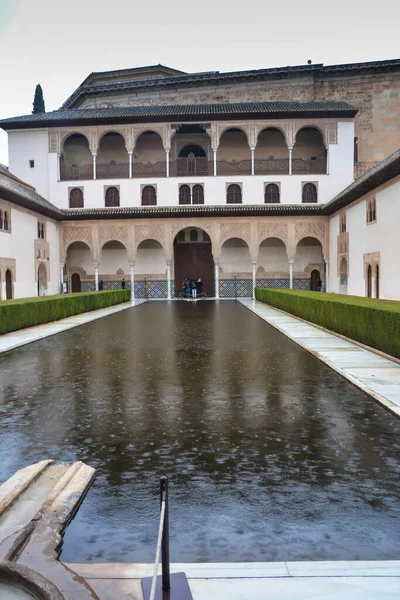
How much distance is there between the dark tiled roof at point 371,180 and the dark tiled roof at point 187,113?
6442mm

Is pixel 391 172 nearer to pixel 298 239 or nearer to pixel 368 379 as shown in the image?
pixel 298 239

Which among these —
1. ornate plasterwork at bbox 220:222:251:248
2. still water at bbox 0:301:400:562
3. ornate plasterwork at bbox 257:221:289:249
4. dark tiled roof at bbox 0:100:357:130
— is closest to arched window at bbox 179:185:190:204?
ornate plasterwork at bbox 220:222:251:248

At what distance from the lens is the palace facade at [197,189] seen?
3381cm

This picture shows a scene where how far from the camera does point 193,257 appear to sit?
3772cm

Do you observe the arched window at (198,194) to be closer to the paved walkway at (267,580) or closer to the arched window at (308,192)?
the arched window at (308,192)

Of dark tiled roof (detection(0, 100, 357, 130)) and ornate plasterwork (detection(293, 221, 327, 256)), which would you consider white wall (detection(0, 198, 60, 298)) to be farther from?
ornate plasterwork (detection(293, 221, 327, 256))

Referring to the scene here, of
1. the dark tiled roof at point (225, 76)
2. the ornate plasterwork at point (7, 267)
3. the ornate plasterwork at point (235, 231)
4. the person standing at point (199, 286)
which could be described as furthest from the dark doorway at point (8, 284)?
the dark tiled roof at point (225, 76)

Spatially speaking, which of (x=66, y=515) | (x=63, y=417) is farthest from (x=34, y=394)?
(x=66, y=515)

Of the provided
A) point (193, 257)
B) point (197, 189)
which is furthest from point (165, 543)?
point (193, 257)

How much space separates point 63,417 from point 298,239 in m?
29.7

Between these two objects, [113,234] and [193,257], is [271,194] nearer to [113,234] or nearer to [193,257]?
[193,257]

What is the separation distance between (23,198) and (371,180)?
1639cm

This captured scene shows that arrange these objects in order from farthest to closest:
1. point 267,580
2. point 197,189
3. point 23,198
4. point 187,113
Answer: point 197,189, point 187,113, point 23,198, point 267,580

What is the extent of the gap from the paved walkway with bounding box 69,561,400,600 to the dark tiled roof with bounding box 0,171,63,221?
2404 cm
